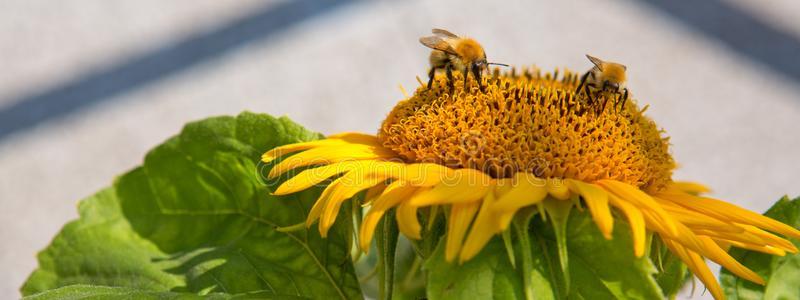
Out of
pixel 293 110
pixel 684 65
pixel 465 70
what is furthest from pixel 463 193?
pixel 684 65

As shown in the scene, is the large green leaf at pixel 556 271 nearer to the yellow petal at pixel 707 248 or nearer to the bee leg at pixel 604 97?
the yellow petal at pixel 707 248

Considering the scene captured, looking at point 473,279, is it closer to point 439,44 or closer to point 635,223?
point 635,223

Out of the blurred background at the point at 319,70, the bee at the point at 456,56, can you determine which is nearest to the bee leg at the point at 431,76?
the bee at the point at 456,56

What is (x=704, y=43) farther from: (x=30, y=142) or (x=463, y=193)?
(x=463, y=193)

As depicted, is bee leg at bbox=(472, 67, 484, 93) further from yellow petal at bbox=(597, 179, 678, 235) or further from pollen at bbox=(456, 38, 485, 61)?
yellow petal at bbox=(597, 179, 678, 235)

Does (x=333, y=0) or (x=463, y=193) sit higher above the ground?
(x=333, y=0)

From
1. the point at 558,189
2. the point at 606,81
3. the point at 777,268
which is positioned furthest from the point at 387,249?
the point at 777,268
